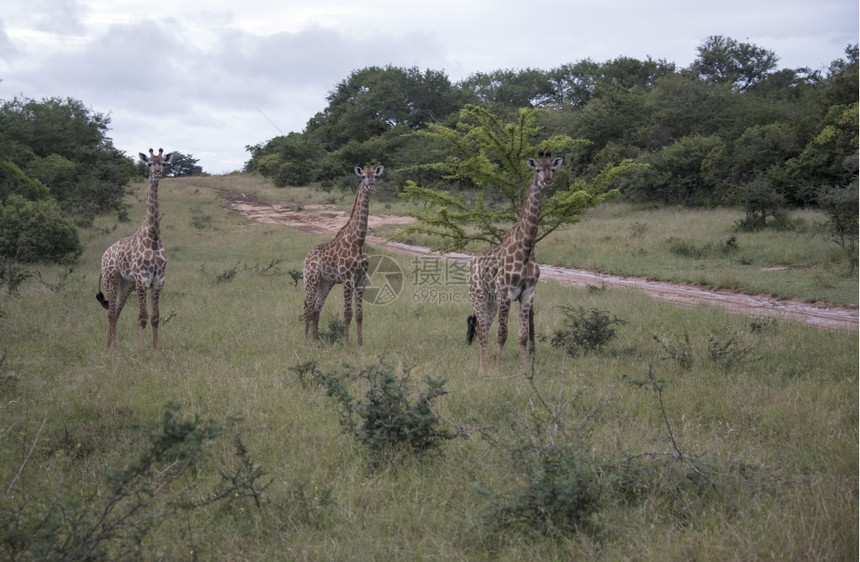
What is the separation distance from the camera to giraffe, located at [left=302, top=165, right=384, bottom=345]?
417 inches

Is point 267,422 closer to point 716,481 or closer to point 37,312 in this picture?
point 716,481

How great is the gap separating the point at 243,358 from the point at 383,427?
410 cm

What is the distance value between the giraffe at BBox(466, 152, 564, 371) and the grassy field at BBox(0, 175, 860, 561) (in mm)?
577

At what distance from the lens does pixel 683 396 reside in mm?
7062

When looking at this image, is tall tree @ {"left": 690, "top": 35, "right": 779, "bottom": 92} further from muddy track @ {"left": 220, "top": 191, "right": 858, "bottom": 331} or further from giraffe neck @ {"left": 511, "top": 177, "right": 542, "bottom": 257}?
giraffe neck @ {"left": 511, "top": 177, "right": 542, "bottom": 257}

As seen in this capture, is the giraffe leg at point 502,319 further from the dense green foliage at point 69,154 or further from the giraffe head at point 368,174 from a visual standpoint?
the dense green foliage at point 69,154

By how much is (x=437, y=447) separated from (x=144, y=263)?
6422 mm

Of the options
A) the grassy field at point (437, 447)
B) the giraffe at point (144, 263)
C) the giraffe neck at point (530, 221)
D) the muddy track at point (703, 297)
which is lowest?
the grassy field at point (437, 447)

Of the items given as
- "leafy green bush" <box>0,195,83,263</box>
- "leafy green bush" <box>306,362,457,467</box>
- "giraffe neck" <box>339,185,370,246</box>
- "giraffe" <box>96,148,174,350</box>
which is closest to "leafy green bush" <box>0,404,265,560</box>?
"leafy green bush" <box>306,362,457,467</box>

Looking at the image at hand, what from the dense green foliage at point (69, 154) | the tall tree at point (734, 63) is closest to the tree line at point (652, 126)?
the tall tree at point (734, 63)

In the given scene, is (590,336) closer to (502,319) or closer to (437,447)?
(502,319)

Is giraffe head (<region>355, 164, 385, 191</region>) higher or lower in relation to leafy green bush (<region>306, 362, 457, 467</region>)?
higher

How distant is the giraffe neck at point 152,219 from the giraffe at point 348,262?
7.73 ft

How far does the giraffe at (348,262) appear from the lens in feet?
34.8
